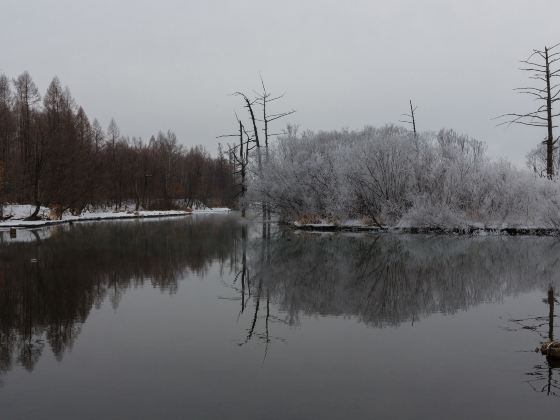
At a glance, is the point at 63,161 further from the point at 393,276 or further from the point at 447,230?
the point at 393,276

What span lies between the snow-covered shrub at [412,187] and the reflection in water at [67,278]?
32.5 ft

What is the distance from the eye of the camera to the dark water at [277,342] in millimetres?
4578

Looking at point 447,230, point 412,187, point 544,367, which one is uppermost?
point 412,187

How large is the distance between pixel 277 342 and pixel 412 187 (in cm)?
2244

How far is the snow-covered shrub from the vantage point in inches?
1000

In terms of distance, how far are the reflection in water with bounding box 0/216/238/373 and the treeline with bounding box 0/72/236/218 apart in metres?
15.7

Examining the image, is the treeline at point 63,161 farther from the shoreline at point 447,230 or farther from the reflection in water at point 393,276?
the reflection in water at point 393,276

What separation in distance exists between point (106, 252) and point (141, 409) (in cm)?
1448

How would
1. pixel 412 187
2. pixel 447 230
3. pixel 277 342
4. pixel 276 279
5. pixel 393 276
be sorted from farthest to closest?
pixel 412 187, pixel 447 230, pixel 393 276, pixel 276 279, pixel 277 342

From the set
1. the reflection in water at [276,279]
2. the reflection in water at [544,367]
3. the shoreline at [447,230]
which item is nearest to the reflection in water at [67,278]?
the reflection in water at [276,279]

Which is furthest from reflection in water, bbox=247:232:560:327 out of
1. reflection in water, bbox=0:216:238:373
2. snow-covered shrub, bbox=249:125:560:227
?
snow-covered shrub, bbox=249:125:560:227

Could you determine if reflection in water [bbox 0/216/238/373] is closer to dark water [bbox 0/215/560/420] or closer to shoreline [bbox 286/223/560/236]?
dark water [bbox 0/215/560/420]

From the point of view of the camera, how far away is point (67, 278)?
11922 millimetres

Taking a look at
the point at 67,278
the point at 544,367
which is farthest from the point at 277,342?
the point at 67,278
